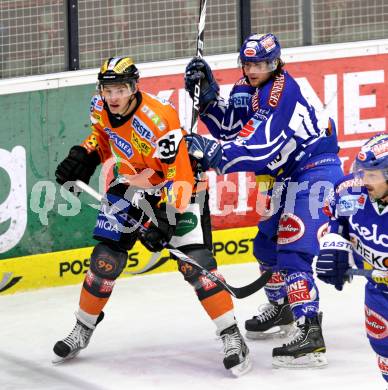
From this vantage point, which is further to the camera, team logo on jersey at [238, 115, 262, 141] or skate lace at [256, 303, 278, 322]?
skate lace at [256, 303, 278, 322]

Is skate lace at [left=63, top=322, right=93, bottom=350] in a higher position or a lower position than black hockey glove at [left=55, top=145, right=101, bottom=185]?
lower

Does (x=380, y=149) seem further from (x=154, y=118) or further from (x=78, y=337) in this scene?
(x=78, y=337)

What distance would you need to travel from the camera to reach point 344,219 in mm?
5113

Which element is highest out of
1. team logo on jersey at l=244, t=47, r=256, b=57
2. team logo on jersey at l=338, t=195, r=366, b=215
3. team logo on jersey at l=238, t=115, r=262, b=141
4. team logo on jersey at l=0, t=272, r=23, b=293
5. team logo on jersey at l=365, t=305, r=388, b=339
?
team logo on jersey at l=244, t=47, r=256, b=57

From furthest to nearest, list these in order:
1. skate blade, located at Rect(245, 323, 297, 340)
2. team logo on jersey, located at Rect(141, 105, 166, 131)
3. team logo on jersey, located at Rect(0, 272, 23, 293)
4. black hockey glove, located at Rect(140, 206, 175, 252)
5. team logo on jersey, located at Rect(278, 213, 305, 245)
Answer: team logo on jersey, located at Rect(0, 272, 23, 293) → skate blade, located at Rect(245, 323, 297, 340) → team logo on jersey, located at Rect(278, 213, 305, 245) → team logo on jersey, located at Rect(141, 105, 166, 131) → black hockey glove, located at Rect(140, 206, 175, 252)

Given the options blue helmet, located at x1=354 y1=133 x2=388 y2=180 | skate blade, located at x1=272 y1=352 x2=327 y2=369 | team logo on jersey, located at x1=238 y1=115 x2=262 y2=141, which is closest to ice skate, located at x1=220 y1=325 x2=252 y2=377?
skate blade, located at x1=272 y1=352 x2=327 y2=369

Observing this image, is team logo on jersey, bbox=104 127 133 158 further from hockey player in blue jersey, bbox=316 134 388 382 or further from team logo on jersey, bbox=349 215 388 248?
team logo on jersey, bbox=349 215 388 248

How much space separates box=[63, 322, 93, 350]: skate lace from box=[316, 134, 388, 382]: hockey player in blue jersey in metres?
1.71

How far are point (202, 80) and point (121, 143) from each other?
598 millimetres

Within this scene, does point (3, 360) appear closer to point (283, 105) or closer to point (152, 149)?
point (152, 149)

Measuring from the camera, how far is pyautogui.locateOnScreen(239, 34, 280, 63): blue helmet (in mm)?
6328

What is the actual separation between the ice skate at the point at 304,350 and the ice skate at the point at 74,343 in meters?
0.88

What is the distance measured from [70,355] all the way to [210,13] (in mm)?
2569

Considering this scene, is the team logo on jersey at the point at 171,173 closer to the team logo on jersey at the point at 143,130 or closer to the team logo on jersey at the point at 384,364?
the team logo on jersey at the point at 143,130
